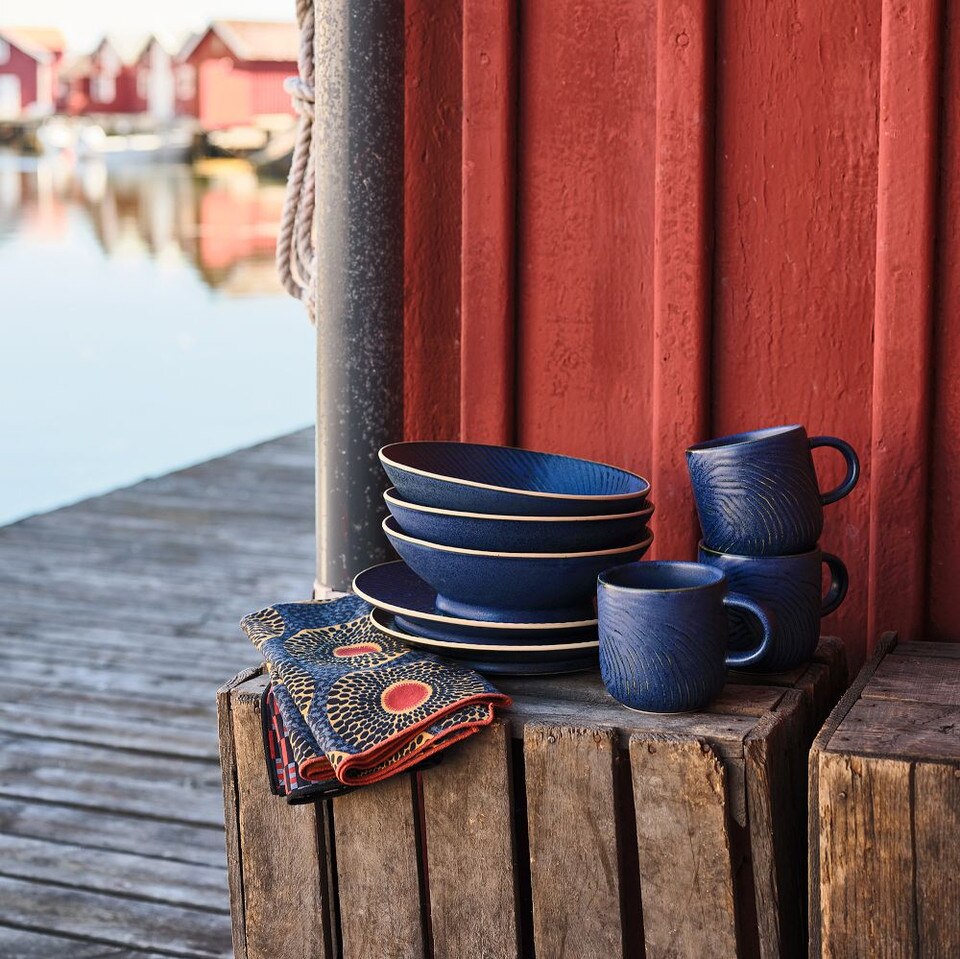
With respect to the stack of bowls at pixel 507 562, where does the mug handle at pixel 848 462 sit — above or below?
above

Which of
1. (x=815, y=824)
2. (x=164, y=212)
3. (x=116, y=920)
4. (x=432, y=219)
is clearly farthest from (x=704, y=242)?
(x=164, y=212)

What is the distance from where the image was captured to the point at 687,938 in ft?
4.59

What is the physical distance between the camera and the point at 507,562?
1.56 m

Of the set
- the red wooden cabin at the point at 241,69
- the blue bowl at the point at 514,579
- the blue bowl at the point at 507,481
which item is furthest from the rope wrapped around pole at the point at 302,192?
the red wooden cabin at the point at 241,69

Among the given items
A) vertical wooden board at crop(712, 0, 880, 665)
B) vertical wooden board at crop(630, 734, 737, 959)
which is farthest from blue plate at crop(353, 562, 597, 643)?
vertical wooden board at crop(712, 0, 880, 665)

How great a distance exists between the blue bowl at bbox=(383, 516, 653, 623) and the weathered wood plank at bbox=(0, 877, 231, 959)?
1116 mm

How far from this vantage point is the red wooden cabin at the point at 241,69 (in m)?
48.1

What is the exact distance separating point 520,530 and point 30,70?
60.9m

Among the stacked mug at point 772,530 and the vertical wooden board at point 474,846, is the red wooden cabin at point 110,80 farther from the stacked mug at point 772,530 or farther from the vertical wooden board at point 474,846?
the vertical wooden board at point 474,846

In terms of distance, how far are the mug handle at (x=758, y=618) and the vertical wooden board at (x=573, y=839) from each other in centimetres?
18

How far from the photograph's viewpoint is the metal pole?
1926 millimetres

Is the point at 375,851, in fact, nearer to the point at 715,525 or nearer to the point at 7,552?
the point at 715,525

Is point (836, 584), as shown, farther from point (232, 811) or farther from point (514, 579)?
point (232, 811)

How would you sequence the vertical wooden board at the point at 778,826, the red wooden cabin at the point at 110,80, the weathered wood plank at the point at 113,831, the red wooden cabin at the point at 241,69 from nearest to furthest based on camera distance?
the vertical wooden board at the point at 778,826
the weathered wood plank at the point at 113,831
the red wooden cabin at the point at 241,69
the red wooden cabin at the point at 110,80
